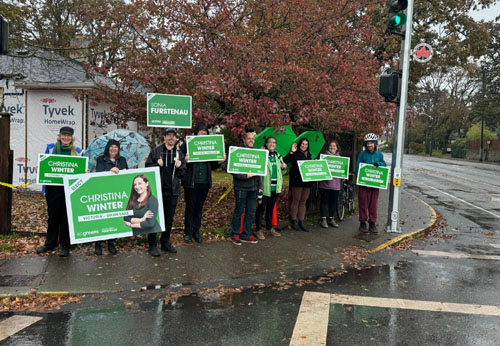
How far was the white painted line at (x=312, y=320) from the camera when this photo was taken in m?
4.00

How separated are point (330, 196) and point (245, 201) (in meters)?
2.54

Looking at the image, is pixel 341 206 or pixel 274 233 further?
pixel 341 206

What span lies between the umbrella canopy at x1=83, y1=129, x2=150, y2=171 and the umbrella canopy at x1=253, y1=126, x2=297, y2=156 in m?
2.22

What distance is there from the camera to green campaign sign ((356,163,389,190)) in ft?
28.4

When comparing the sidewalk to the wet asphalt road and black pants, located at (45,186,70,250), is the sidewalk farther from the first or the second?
the wet asphalt road

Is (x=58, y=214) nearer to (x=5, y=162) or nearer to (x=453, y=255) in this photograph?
(x=5, y=162)

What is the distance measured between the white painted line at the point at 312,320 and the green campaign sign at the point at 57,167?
3.96 m

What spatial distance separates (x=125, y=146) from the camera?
782 centimetres

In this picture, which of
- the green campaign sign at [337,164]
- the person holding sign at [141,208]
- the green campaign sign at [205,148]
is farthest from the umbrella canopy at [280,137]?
the person holding sign at [141,208]

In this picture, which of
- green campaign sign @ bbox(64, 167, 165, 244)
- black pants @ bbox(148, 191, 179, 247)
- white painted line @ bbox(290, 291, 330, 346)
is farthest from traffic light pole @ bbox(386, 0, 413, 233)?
green campaign sign @ bbox(64, 167, 165, 244)

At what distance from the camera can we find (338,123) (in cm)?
862

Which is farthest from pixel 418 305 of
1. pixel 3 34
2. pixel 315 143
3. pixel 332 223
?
pixel 3 34

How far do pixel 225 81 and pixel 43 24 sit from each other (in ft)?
62.1

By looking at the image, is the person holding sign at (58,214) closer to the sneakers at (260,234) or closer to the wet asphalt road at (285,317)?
the wet asphalt road at (285,317)
